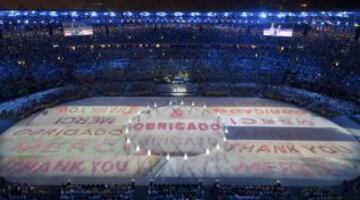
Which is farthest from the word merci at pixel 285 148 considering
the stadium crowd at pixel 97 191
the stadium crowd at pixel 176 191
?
the stadium crowd at pixel 97 191

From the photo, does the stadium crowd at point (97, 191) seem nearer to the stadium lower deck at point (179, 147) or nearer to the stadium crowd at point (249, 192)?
the stadium lower deck at point (179, 147)

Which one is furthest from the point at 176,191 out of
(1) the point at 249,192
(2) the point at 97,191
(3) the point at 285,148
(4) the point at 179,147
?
(3) the point at 285,148

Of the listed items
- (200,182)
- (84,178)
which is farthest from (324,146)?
(84,178)

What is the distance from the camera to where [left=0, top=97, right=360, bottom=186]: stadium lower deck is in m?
31.7

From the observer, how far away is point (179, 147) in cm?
3675

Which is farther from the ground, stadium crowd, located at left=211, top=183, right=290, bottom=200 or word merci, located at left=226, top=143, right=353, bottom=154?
stadium crowd, located at left=211, top=183, right=290, bottom=200

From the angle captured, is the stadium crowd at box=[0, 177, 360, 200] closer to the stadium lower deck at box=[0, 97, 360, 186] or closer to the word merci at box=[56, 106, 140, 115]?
the stadium lower deck at box=[0, 97, 360, 186]

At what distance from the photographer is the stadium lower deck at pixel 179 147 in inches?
1246

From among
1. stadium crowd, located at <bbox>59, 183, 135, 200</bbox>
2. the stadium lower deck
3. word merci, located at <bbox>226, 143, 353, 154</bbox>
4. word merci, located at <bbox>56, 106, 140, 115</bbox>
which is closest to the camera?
stadium crowd, located at <bbox>59, 183, 135, 200</bbox>

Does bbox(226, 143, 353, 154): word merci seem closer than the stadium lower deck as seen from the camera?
No

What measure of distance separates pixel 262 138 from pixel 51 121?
22.4m

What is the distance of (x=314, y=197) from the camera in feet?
87.8

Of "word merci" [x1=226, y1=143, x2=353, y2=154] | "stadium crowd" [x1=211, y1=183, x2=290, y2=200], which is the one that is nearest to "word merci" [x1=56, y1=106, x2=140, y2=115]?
"word merci" [x1=226, y1=143, x2=353, y2=154]

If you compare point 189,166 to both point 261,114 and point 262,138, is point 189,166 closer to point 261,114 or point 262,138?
point 262,138
